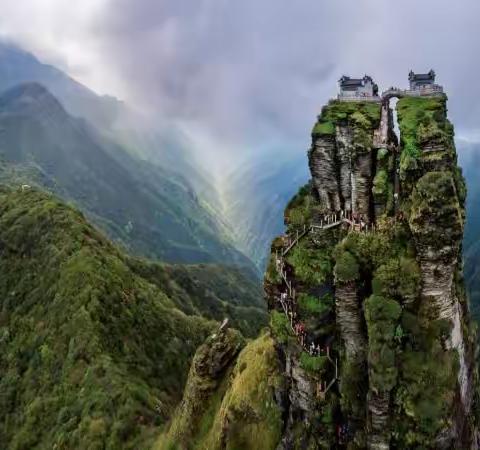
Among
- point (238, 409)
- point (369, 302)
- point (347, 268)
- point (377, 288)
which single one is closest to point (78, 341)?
point (238, 409)

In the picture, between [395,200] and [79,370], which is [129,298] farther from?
[395,200]

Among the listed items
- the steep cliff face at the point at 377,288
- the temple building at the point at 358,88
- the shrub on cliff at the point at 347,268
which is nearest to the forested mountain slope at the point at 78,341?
the steep cliff face at the point at 377,288

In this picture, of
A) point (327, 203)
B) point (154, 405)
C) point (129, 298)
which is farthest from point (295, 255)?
point (129, 298)

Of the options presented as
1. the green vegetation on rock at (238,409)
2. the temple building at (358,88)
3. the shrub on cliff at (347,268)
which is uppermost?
the temple building at (358,88)

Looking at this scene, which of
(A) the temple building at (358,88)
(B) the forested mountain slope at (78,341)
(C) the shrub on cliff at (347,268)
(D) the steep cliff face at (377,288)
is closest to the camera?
(D) the steep cliff face at (377,288)

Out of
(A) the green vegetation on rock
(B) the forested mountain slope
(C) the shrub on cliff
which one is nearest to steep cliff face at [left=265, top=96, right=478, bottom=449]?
(C) the shrub on cliff

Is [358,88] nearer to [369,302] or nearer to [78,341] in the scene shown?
[369,302]

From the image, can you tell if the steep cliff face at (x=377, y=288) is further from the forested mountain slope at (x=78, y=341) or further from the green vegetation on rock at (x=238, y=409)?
the forested mountain slope at (x=78, y=341)

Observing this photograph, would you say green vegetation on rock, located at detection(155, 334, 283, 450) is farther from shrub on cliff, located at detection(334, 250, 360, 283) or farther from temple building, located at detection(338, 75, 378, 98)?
temple building, located at detection(338, 75, 378, 98)

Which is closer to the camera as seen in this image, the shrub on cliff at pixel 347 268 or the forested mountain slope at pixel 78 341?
the shrub on cliff at pixel 347 268
